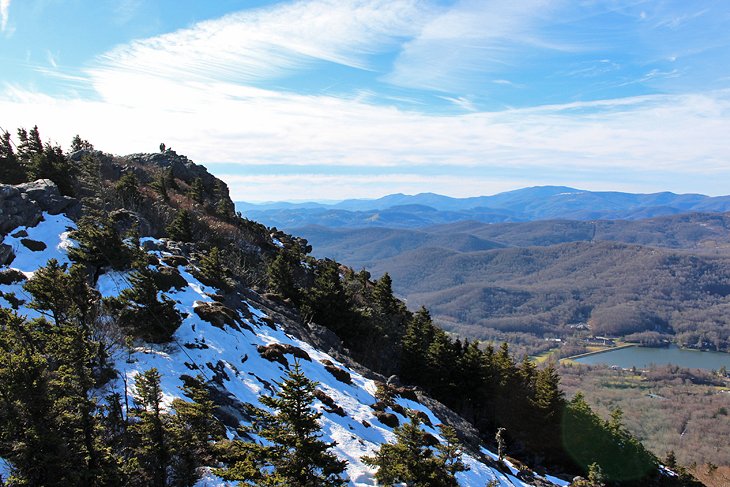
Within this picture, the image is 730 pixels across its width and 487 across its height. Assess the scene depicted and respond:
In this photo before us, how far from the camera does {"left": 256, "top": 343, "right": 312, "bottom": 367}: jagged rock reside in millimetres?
24422

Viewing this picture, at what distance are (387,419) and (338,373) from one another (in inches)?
178

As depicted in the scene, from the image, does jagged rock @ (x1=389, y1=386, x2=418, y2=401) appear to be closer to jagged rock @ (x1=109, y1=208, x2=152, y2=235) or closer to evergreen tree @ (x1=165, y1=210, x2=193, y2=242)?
jagged rock @ (x1=109, y1=208, x2=152, y2=235)

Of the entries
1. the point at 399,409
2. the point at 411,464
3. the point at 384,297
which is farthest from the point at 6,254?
the point at 384,297

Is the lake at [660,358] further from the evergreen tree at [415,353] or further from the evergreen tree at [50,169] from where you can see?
the evergreen tree at [50,169]

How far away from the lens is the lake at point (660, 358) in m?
176

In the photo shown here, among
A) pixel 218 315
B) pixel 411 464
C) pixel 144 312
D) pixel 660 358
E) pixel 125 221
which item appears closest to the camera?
pixel 411 464

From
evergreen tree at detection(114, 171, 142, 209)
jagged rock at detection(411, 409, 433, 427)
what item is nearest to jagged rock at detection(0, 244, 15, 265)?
evergreen tree at detection(114, 171, 142, 209)

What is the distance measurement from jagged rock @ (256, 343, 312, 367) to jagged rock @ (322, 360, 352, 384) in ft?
4.25

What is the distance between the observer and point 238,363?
2198 cm

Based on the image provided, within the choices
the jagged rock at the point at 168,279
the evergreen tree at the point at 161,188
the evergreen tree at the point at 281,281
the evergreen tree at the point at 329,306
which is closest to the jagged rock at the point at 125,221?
the jagged rock at the point at 168,279

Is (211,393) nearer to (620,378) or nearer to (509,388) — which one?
(509,388)

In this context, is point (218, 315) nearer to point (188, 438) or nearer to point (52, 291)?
point (52, 291)

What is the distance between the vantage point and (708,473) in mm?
58656

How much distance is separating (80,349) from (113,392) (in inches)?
143
